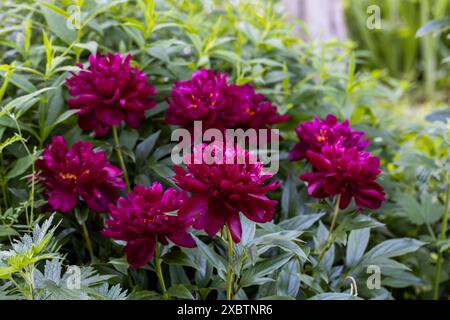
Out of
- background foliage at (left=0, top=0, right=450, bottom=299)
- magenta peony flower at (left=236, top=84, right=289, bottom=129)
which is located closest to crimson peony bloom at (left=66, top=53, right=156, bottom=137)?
background foliage at (left=0, top=0, right=450, bottom=299)

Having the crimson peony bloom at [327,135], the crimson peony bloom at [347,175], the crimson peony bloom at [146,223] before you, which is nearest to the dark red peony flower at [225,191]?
the crimson peony bloom at [146,223]

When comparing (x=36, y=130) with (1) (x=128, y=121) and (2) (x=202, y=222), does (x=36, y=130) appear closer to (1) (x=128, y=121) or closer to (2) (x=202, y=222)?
(1) (x=128, y=121)

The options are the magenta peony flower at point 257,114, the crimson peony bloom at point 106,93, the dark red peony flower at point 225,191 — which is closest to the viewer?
the dark red peony flower at point 225,191

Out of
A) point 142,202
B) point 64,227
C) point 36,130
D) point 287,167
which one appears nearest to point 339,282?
point 287,167

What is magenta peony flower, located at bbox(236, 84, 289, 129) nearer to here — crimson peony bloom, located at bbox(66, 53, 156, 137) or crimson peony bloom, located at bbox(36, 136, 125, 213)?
crimson peony bloom, located at bbox(66, 53, 156, 137)

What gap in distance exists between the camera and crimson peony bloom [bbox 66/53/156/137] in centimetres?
109

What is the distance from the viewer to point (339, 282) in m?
1.13

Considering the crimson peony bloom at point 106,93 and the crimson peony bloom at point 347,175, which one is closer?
the crimson peony bloom at point 347,175

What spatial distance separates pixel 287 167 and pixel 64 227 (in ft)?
1.78

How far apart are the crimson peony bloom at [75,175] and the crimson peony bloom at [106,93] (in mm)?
101

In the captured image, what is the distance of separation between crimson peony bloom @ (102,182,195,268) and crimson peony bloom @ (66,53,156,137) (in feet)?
0.86

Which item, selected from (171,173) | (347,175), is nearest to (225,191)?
(347,175)

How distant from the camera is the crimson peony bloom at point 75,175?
3.28 feet

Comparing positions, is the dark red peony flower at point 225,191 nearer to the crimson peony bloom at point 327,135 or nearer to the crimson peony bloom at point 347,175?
the crimson peony bloom at point 347,175
